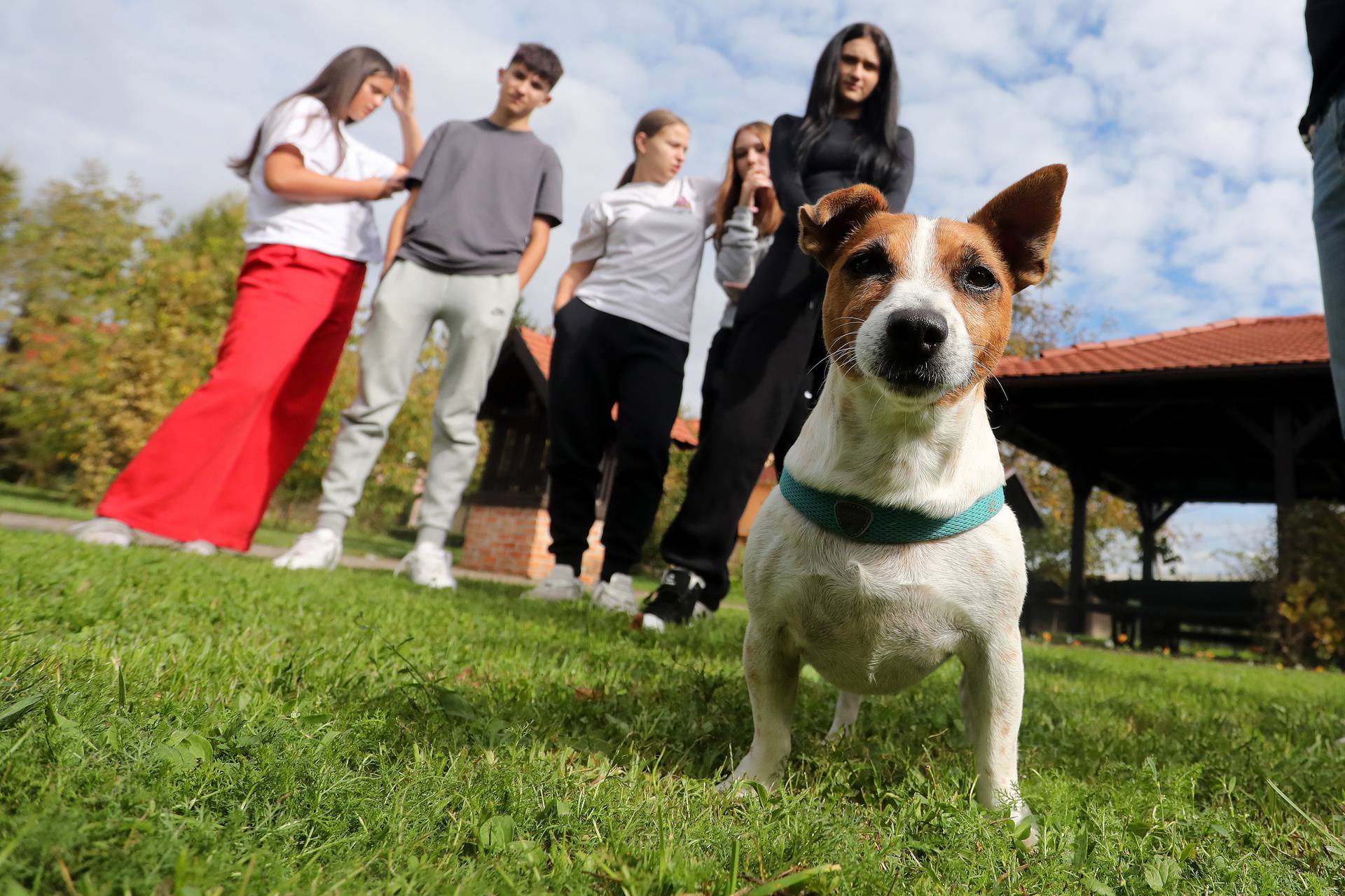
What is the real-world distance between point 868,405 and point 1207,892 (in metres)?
1.18

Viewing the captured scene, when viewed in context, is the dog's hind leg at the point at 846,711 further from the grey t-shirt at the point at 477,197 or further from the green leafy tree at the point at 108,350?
the green leafy tree at the point at 108,350

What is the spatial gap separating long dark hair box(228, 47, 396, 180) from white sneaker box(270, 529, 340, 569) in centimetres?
247

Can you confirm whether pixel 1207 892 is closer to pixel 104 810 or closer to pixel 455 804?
pixel 455 804

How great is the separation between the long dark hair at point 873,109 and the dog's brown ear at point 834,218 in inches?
64.0

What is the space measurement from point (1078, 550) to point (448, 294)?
13.4 metres

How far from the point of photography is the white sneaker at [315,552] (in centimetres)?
538

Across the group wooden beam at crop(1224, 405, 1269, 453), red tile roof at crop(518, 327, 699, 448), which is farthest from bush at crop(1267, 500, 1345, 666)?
red tile roof at crop(518, 327, 699, 448)

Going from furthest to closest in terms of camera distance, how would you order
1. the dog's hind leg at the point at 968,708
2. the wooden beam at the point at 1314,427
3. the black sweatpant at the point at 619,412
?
the wooden beam at the point at 1314,427 < the black sweatpant at the point at 619,412 < the dog's hind leg at the point at 968,708

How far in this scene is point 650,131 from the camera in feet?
18.4

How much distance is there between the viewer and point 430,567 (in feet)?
18.5

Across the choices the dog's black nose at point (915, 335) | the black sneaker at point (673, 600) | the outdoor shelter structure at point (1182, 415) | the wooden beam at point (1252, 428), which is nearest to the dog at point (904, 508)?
the dog's black nose at point (915, 335)

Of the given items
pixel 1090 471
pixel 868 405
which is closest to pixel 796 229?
pixel 868 405

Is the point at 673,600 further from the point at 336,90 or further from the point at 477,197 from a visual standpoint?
the point at 336,90

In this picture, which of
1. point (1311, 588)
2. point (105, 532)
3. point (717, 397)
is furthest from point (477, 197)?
point (1311, 588)
